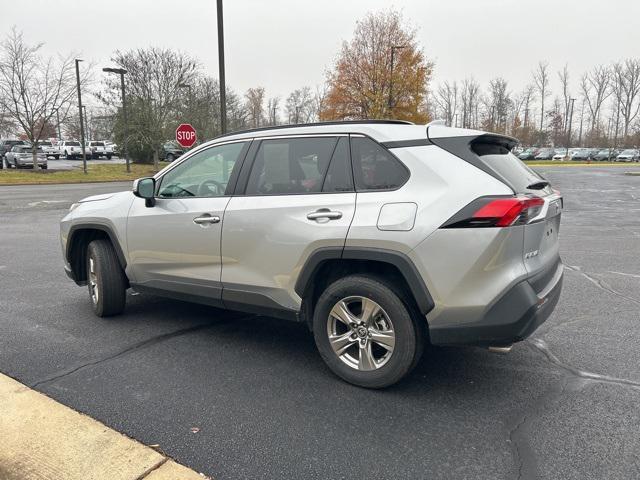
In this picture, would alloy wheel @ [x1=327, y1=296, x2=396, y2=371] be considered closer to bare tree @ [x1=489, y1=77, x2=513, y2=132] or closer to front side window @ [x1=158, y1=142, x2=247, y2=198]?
front side window @ [x1=158, y1=142, x2=247, y2=198]

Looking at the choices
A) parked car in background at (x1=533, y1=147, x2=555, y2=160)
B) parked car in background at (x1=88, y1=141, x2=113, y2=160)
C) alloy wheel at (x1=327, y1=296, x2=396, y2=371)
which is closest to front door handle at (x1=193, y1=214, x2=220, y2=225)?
alloy wheel at (x1=327, y1=296, x2=396, y2=371)

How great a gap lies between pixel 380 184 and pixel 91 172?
33.2 metres

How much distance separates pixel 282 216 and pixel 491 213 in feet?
4.63

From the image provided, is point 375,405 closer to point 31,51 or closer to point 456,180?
point 456,180

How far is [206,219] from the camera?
3920mm

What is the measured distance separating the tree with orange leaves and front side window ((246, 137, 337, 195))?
90.3ft

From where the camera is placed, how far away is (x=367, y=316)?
3.28m

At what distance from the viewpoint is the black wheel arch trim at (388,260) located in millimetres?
3014

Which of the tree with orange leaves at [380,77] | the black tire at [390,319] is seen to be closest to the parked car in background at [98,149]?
the tree with orange leaves at [380,77]

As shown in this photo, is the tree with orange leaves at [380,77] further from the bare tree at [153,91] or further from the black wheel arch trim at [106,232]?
the black wheel arch trim at [106,232]

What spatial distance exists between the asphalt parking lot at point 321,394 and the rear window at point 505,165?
1.40 meters

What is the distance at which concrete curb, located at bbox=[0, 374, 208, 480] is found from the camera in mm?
2469

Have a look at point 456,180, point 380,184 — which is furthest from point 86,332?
point 456,180

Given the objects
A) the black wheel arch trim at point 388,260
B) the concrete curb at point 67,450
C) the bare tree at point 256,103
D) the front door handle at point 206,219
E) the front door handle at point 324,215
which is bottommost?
the concrete curb at point 67,450
